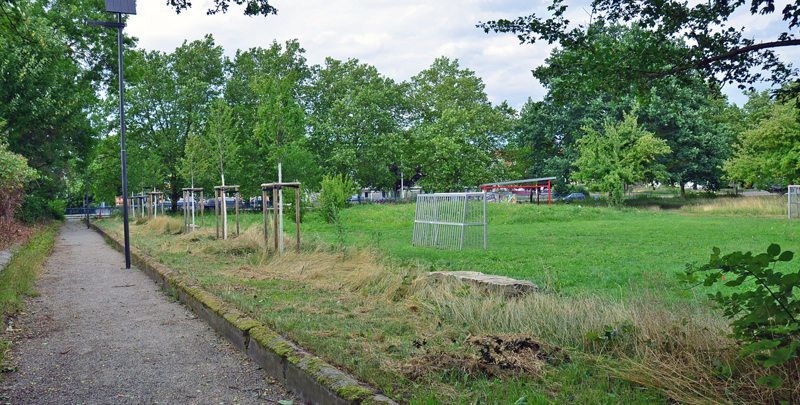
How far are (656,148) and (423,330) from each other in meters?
36.3

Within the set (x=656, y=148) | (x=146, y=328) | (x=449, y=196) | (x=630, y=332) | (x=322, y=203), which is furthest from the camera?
(x=656, y=148)

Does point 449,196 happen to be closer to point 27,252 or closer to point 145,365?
point 145,365

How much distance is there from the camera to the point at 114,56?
2592 centimetres

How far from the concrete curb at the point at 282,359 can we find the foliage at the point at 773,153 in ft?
103

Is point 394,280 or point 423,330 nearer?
point 423,330

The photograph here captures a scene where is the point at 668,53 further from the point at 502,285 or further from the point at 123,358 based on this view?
the point at 123,358

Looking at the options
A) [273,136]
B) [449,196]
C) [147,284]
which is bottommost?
[147,284]

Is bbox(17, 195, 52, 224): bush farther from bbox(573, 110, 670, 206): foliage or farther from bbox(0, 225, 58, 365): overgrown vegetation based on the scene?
bbox(573, 110, 670, 206): foliage

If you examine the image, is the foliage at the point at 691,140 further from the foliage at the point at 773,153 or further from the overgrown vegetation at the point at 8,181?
the overgrown vegetation at the point at 8,181

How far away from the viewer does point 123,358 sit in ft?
17.0

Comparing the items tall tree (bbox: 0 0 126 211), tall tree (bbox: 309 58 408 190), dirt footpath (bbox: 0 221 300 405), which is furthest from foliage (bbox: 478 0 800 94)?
tall tree (bbox: 309 58 408 190)

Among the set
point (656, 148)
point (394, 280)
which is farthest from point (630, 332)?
point (656, 148)

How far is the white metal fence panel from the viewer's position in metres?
13.4

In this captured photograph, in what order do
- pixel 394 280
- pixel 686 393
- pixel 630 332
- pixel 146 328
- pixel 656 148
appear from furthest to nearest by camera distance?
1. pixel 656 148
2. pixel 394 280
3. pixel 146 328
4. pixel 630 332
5. pixel 686 393
